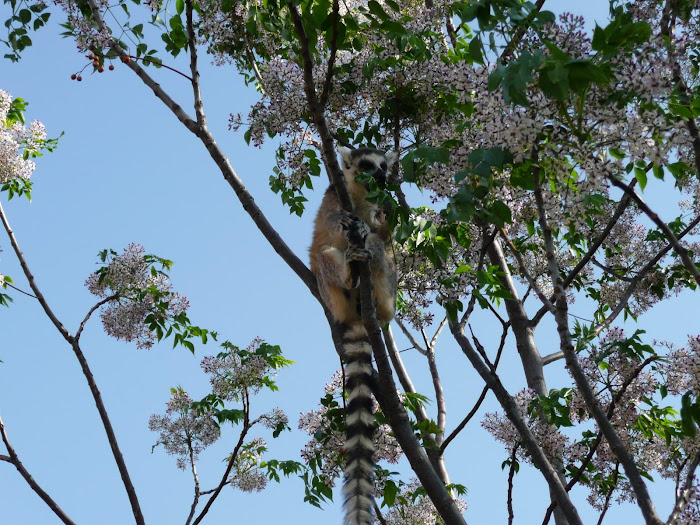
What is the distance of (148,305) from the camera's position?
27.2 ft

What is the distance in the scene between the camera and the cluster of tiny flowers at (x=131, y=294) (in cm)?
815

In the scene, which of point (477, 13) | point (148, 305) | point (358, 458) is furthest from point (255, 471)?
point (477, 13)

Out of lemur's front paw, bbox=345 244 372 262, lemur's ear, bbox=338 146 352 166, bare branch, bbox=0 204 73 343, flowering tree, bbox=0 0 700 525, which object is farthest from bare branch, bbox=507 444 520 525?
bare branch, bbox=0 204 73 343

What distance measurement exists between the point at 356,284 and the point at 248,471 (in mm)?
3123

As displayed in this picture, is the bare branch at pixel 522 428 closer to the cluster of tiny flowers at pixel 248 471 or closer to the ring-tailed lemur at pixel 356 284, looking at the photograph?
the ring-tailed lemur at pixel 356 284

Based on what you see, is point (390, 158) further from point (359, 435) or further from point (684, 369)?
point (684, 369)

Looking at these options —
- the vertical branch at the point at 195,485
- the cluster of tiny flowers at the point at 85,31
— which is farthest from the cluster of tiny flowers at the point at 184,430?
the cluster of tiny flowers at the point at 85,31

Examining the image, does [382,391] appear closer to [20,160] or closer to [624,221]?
[624,221]

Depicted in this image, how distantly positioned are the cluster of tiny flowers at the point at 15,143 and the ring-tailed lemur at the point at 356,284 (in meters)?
3.89

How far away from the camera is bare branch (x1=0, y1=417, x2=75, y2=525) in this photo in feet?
22.1

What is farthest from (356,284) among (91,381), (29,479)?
(29,479)

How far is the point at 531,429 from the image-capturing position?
258 inches

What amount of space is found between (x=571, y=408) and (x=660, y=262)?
2937mm

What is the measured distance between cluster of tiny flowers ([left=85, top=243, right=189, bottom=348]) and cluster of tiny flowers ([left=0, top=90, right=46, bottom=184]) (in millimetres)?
2106
